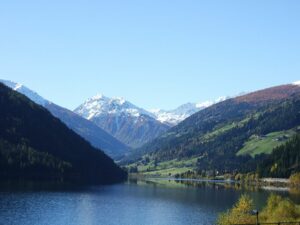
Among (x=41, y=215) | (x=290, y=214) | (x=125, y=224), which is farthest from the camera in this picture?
(x=41, y=215)

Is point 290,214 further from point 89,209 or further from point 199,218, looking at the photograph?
point 89,209

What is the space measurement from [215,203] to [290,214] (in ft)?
274

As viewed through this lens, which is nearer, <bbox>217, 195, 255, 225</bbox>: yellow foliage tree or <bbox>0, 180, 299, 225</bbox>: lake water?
<bbox>217, 195, 255, 225</bbox>: yellow foliage tree

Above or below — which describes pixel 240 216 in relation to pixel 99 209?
above

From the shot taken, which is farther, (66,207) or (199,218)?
(66,207)

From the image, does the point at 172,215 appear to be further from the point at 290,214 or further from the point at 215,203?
the point at 290,214

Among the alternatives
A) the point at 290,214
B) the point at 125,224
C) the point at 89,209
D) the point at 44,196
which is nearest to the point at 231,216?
the point at 290,214

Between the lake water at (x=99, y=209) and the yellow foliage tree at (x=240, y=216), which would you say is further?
the lake water at (x=99, y=209)

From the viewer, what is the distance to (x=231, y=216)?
10262 cm

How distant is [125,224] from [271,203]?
37271 mm

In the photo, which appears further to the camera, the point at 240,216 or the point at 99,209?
the point at 99,209

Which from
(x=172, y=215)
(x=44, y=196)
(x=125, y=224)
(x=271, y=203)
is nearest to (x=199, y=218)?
(x=172, y=215)

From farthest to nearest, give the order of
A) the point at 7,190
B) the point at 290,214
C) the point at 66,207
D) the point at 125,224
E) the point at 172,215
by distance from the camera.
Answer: the point at 7,190 < the point at 66,207 < the point at 172,215 < the point at 125,224 < the point at 290,214

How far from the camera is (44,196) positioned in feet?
609
